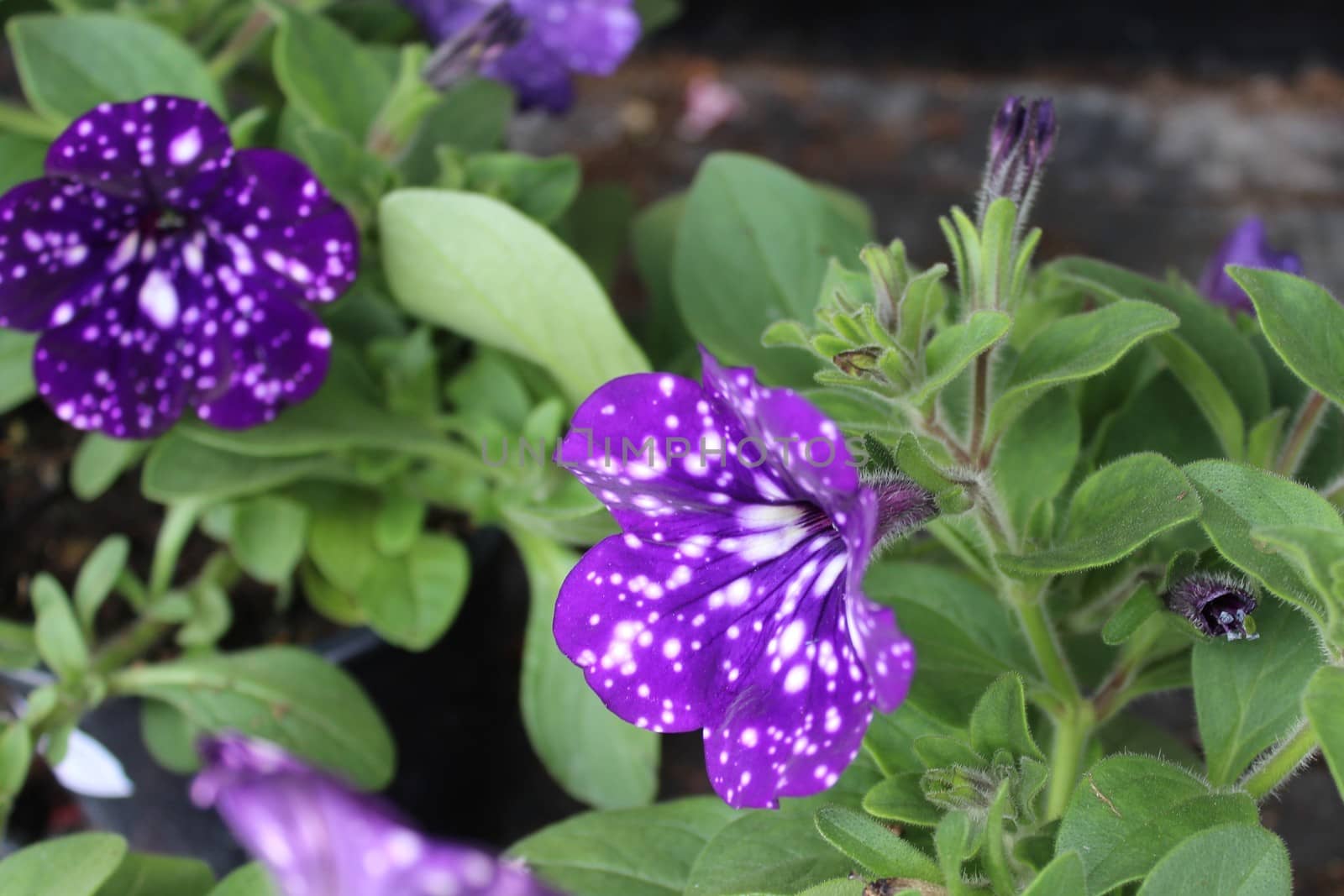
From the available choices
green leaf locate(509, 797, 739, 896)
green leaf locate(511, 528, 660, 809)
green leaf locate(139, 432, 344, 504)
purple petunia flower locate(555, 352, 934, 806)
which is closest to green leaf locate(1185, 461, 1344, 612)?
purple petunia flower locate(555, 352, 934, 806)

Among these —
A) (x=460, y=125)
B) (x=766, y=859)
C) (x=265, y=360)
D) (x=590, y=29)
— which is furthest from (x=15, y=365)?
(x=766, y=859)

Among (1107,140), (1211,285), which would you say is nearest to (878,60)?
(1107,140)

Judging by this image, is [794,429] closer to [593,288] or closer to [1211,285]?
[593,288]

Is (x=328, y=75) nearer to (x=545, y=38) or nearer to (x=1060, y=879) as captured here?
(x=545, y=38)

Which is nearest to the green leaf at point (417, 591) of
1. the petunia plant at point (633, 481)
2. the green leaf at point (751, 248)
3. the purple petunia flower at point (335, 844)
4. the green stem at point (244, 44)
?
the petunia plant at point (633, 481)

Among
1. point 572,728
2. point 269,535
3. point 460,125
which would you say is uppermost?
point 460,125

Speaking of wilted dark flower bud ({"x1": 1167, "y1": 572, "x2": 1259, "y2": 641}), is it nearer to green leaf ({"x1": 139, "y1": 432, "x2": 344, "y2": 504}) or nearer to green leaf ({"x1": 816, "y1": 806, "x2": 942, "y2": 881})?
green leaf ({"x1": 816, "y1": 806, "x2": 942, "y2": 881})
